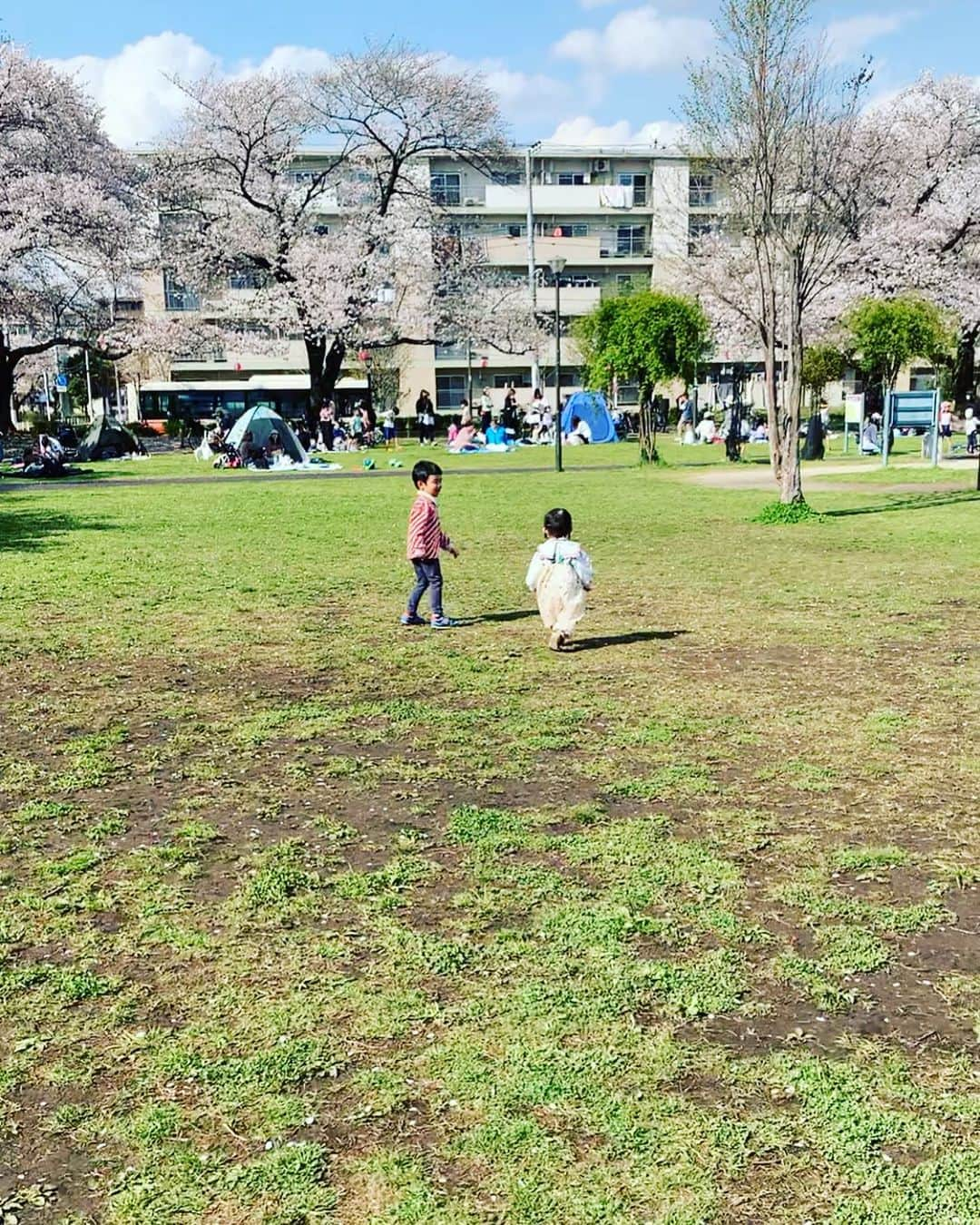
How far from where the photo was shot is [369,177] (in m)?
41.5

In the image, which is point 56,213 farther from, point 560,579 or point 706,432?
point 560,579

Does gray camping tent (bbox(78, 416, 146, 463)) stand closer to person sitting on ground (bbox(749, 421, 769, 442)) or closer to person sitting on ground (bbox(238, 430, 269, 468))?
person sitting on ground (bbox(238, 430, 269, 468))

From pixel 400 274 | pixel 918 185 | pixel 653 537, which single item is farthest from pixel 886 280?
pixel 653 537

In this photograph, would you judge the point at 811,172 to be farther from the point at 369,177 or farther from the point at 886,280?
the point at 369,177

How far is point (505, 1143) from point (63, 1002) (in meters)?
1.41

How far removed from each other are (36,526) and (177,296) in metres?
35.8

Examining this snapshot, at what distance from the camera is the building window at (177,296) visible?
42.4 m

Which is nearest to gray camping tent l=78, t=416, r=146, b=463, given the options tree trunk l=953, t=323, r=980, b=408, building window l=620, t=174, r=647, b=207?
tree trunk l=953, t=323, r=980, b=408

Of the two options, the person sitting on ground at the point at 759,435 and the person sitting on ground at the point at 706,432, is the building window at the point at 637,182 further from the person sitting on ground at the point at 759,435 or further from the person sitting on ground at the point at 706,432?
the person sitting on ground at the point at 759,435

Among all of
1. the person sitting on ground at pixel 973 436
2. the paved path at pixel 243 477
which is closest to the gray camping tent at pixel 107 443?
the paved path at pixel 243 477

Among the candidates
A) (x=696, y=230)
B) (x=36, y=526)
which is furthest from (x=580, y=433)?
(x=36, y=526)

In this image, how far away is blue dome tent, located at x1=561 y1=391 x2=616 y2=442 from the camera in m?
40.0

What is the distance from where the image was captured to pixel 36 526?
16.1 meters

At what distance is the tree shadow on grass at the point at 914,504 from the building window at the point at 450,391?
48611 mm
